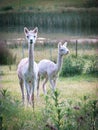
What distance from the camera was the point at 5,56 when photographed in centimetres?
289

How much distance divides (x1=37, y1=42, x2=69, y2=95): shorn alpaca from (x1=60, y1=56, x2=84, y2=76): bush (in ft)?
0.14

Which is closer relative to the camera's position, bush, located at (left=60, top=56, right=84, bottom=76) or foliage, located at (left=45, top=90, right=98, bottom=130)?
foliage, located at (left=45, top=90, right=98, bottom=130)

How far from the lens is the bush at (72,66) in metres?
2.94

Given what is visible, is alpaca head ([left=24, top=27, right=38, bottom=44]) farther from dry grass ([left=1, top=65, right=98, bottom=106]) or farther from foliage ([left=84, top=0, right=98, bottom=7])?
foliage ([left=84, top=0, right=98, bottom=7])

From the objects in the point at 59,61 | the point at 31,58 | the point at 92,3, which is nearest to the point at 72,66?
the point at 59,61

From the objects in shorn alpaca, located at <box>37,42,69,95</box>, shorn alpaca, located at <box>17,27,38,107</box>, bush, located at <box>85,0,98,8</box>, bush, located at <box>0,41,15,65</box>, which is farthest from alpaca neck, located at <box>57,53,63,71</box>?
bush, located at <box>85,0,98,8</box>

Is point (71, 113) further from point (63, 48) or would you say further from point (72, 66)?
point (63, 48)

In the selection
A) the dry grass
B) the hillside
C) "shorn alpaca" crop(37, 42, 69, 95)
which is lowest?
the dry grass

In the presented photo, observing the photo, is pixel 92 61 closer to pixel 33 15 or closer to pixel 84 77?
pixel 84 77

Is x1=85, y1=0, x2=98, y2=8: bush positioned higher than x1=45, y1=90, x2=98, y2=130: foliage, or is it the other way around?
x1=85, y1=0, x2=98, y2=8: bush

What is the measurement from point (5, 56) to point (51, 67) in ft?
1.26

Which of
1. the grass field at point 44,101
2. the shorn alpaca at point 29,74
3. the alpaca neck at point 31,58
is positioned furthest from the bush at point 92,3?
the alpaca neck at point 31,58

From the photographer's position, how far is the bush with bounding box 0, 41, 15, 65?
113 inches

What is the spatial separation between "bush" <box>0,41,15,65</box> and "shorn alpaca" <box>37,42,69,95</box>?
231 millimetres
